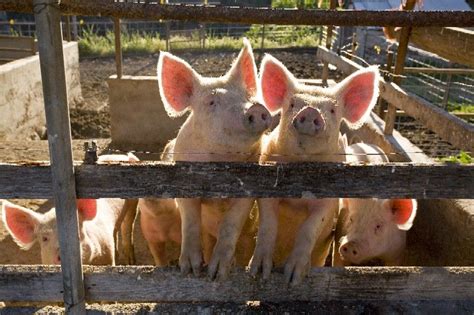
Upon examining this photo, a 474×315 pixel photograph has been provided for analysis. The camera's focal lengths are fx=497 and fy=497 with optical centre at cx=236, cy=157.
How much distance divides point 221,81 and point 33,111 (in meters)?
6.66

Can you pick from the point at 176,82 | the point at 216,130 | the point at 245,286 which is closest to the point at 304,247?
the point at 245,286

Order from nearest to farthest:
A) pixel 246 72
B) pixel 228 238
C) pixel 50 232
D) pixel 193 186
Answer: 1. pixel 193 186
2. pixel 228 238
3. pixel 246 72
4. pixel 50 232

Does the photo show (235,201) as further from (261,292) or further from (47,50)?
(47,50)

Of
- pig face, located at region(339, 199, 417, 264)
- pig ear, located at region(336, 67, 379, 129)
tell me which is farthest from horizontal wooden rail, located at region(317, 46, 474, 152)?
pig ear, located at region(336, 67, 379, 129)

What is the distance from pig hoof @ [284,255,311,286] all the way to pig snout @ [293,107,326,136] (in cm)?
63

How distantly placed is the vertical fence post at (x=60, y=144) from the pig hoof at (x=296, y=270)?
942 mm

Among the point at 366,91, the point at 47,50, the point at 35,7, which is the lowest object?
the point at 366,91

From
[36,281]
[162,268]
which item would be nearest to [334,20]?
[162,268]

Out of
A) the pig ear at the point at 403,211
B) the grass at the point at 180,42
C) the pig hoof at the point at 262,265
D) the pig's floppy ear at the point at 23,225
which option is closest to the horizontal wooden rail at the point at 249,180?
the pig hoof at the point at 262,265

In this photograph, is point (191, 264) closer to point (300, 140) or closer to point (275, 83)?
point (300, 140)

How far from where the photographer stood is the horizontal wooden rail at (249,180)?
208cm

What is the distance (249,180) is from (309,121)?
54 centimetres

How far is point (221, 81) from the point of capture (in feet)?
9.84

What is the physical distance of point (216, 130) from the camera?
9.04 feet
